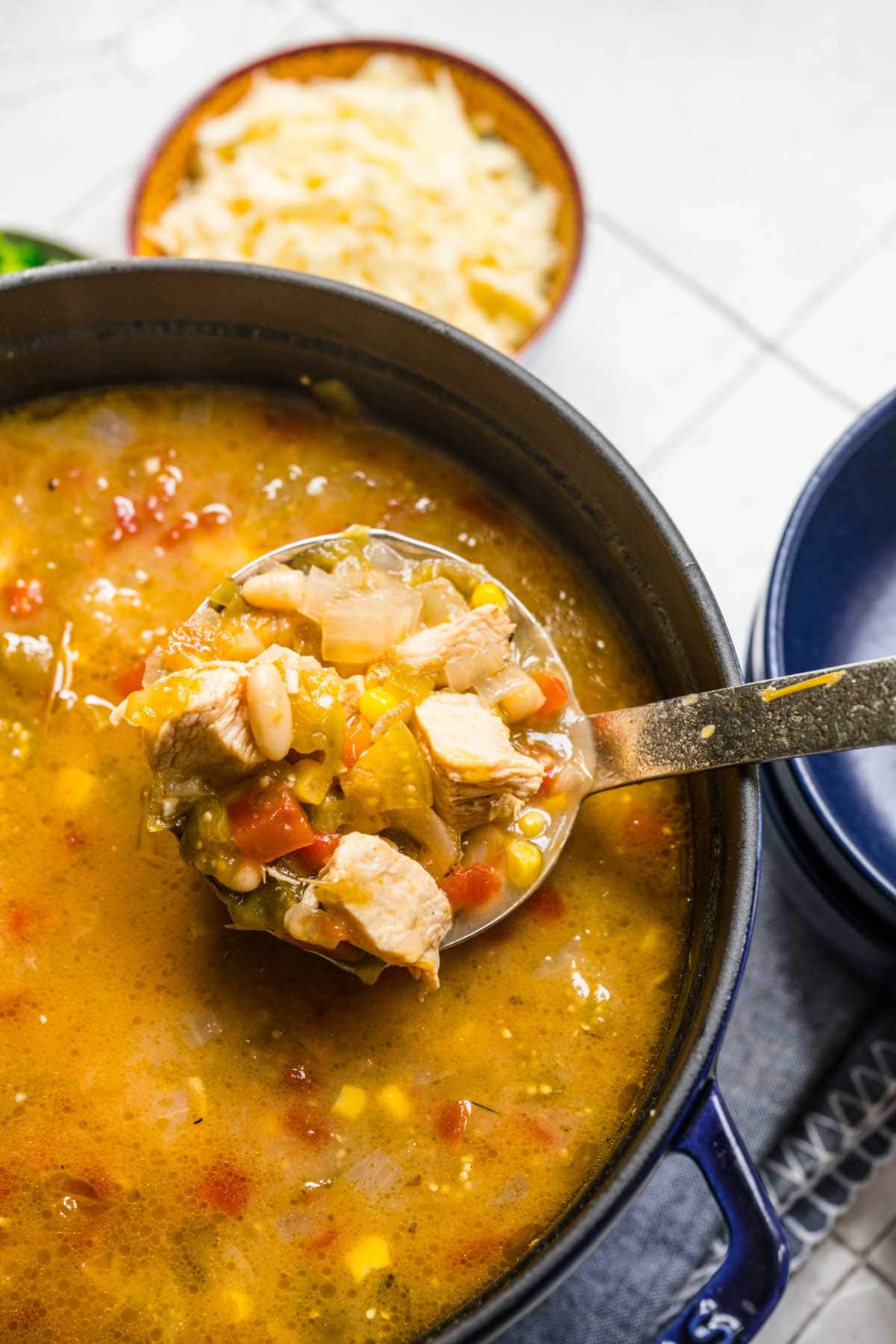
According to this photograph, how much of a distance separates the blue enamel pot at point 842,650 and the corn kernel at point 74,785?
1.35 m

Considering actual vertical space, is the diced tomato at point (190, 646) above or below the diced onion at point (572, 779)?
above

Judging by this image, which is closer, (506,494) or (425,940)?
(425,940)

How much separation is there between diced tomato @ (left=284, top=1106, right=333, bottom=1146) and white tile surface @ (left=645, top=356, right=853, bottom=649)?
5.32 ft

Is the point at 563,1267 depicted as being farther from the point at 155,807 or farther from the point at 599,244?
the point at 599,244

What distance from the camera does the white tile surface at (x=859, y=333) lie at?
3.21 metres

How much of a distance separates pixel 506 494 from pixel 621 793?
0.62 metres

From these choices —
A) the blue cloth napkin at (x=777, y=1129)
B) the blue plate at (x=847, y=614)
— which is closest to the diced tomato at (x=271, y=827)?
the blue plate at (x=847, y=614)

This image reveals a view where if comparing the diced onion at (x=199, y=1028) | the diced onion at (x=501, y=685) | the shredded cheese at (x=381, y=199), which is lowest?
the diced onion at (x=199, y=1028)

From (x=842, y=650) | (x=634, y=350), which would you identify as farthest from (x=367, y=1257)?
(x=634, y=350)

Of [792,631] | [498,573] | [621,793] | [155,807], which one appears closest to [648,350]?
[792,631]

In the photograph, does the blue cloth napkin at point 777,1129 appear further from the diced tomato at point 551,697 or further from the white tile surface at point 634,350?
the white tile surface at point 634,350

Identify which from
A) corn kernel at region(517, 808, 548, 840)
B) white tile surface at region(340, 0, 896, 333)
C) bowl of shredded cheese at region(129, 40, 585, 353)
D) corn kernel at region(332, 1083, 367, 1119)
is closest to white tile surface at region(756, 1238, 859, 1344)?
corn kernel at region(332, 1083, 367, 1119)

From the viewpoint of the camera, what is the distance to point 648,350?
3.20 metres

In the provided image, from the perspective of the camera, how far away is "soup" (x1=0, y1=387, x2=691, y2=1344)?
6.28 feet
